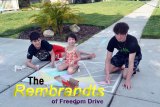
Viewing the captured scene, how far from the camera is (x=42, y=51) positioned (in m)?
4.93

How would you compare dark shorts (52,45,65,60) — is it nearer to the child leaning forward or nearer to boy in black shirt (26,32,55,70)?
boy in black shirt (26,32,55,70)

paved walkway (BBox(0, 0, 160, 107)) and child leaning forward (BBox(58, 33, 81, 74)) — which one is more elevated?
child leaning forward (BBox(58, 33, 81, 74))

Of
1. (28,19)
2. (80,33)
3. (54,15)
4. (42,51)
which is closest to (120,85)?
(42,51)

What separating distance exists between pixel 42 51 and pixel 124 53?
1.66m

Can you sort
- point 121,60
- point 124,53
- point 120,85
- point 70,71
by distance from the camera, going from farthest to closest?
1. point 70,71
2. point 121,60
3. point 124,53
4. point 120,85

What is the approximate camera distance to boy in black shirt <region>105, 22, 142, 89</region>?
12.3 feet

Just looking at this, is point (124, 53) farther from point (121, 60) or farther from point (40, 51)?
point (40, 51)

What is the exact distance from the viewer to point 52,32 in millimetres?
7648

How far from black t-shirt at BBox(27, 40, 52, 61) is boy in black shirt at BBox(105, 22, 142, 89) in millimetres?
1292

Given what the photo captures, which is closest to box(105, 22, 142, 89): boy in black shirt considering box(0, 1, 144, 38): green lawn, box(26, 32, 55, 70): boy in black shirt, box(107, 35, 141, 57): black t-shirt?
box(107, 35, 141, 57): black t-shirt

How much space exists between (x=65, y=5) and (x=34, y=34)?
3.58 m

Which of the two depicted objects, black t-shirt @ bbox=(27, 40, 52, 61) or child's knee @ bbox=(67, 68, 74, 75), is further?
black t-shirt @ bbox=(27, 40, 52, 61)

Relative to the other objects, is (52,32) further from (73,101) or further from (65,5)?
(73,101)

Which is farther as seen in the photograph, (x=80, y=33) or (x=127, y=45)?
(x=80, y=33)
